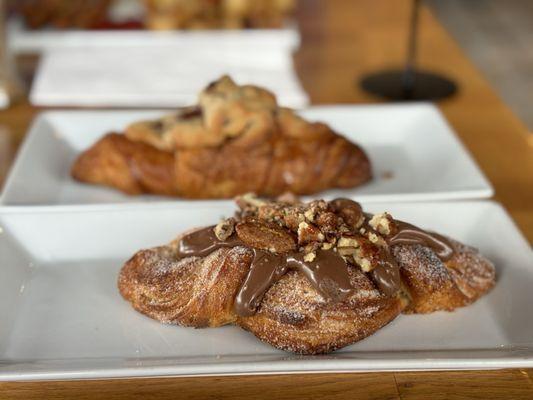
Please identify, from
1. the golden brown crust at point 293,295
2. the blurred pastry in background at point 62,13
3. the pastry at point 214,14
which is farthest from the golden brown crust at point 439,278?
the blurred pastry in background at point 62,13

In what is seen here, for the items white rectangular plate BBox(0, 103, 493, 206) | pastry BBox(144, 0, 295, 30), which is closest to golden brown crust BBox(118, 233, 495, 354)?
white rectangular plate BBox(0, 103, 493, 206)

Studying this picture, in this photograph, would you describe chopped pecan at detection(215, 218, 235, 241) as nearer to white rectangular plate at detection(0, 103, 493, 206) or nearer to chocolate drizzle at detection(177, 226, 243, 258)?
chocolate drizzle at detection(177, 226, 243, 258)

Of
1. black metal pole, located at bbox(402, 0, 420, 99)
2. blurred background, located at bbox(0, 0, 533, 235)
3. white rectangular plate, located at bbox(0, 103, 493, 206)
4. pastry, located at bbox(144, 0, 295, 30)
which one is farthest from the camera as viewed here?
pastry, located at bbox(144, 0, 295, 30)

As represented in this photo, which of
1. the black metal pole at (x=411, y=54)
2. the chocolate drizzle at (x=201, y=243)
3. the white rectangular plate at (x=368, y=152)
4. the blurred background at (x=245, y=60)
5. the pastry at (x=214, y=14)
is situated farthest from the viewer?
the pastry at (x=214, y=14)

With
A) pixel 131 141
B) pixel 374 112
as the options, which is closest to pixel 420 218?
pixel 374 112

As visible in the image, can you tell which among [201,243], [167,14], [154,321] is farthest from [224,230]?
[167,14]

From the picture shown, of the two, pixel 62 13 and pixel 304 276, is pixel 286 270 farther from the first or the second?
pixel 62 13

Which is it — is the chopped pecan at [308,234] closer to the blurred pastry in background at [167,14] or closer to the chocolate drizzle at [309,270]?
the chocolate drizzle at [309,270]
